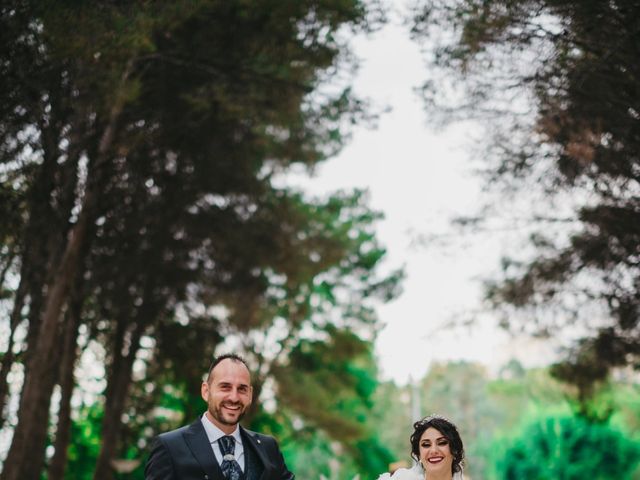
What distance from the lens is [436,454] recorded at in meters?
5.15

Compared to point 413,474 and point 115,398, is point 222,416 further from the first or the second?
point 115,398

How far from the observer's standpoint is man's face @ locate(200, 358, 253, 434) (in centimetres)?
420

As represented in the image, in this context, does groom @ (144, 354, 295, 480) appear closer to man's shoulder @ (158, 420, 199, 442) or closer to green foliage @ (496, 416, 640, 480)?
man's shoulder @ (158, 420, 199, 442)

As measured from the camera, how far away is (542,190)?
10.3 m

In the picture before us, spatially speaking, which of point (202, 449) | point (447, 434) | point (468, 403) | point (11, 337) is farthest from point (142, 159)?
point (468, 403)

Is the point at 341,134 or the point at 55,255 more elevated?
the point at 341,134

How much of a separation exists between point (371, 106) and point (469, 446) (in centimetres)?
6102

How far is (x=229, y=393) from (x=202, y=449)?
331 millimetres

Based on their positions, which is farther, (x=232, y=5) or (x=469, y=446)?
(x=469, y=446)

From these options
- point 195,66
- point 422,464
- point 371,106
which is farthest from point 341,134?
point 422,464

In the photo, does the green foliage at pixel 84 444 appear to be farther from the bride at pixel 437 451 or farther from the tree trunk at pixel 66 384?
the bride at pixel 437 451

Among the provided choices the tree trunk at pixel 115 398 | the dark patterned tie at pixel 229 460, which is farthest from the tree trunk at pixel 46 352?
the dark patterned tie at pixel 229 460

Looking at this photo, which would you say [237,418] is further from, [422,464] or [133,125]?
[133,125]

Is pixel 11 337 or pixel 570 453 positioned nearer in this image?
pixel 11 337
